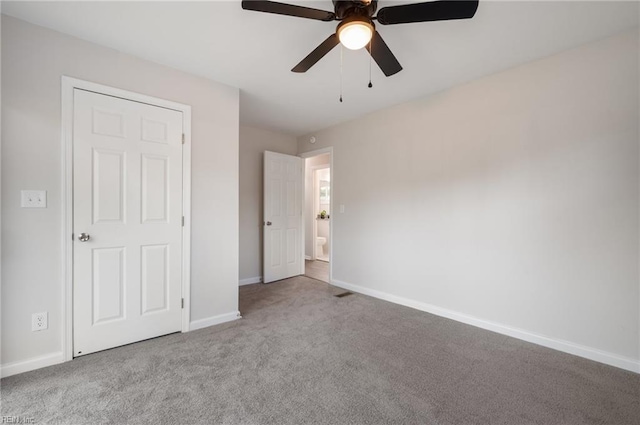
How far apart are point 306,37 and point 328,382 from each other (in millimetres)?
2487

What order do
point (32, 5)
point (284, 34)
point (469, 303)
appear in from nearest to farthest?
point (32, 5) → point (284, 34) → point (469, 303)

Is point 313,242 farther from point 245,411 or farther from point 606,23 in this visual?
point 606,23

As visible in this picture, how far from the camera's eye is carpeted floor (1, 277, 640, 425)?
156 centimetres

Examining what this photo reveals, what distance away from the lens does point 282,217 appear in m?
4.56

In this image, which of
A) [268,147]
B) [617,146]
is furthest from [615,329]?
[268,147]

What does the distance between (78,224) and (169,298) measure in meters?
0.94

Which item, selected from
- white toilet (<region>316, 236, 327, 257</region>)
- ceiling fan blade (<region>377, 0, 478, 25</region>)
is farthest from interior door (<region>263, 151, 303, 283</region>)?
ceiling fan blade (<region>377, 0, 478, 25</region>)

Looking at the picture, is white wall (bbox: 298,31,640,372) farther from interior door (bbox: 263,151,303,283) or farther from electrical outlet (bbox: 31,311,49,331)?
electrical outlet (bbox: 31,311,49,331)

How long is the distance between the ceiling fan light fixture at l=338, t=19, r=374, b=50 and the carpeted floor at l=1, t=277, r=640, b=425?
6.99 ft

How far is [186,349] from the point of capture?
7.45 ft

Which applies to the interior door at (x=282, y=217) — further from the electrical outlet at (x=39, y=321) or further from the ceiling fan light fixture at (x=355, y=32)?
the ceiling fan light fixture at (x=355, y=32)

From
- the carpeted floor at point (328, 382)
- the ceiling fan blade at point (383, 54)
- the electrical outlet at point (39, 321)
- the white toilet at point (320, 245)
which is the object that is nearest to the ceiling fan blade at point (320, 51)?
the ceiling fan blade at point (383, 54)

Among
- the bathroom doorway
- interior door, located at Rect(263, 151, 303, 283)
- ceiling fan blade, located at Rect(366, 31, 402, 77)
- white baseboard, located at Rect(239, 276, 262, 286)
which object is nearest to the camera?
ceiling fan blade, located at Rect(366, 31, 402, 77)

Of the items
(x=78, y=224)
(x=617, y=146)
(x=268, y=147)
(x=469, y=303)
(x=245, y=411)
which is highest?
(x=268, y=147)
